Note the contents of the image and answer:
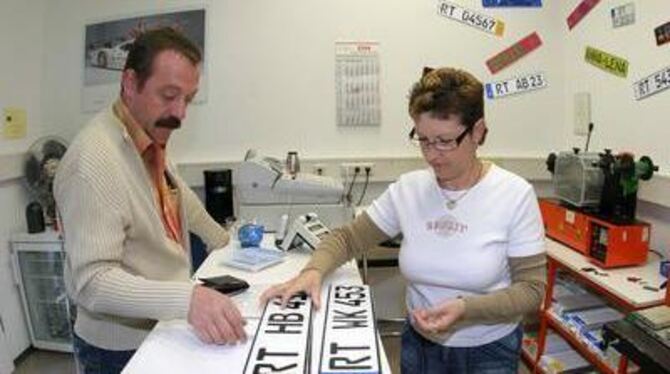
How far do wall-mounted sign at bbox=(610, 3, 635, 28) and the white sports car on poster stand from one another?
8.90 ft

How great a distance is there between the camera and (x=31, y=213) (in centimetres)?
302

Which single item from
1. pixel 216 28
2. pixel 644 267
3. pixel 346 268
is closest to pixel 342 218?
pixel 346 268

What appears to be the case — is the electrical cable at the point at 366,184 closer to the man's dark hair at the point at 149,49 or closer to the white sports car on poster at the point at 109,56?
the white sports car on poster at the point at 109,56

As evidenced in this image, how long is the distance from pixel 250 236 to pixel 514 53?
2085mm

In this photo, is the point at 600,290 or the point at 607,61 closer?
the point at 600,290

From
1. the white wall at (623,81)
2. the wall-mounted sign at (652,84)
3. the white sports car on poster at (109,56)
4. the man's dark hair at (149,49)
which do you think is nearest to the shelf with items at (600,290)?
the white wall at (623,81)

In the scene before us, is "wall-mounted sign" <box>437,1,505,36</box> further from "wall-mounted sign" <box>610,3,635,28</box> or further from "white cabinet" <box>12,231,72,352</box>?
"white cabinet" <box>12,231,72,352</box>

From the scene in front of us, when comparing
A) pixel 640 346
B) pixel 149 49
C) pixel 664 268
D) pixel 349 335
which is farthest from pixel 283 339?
pixel 664 268

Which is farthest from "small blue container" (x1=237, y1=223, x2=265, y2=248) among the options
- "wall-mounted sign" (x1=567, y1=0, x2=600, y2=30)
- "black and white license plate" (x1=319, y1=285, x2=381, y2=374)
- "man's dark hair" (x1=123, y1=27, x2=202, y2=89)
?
"wall-mounted sign" (x1=567, y1=0, x2=600, y2=30)

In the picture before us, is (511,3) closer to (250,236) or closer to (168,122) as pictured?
(250,236)

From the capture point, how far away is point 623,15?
2.66m

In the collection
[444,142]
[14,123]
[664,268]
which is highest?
[14,123]

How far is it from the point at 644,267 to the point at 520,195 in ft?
4.21

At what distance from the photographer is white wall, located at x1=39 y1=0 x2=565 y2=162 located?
128 inches
